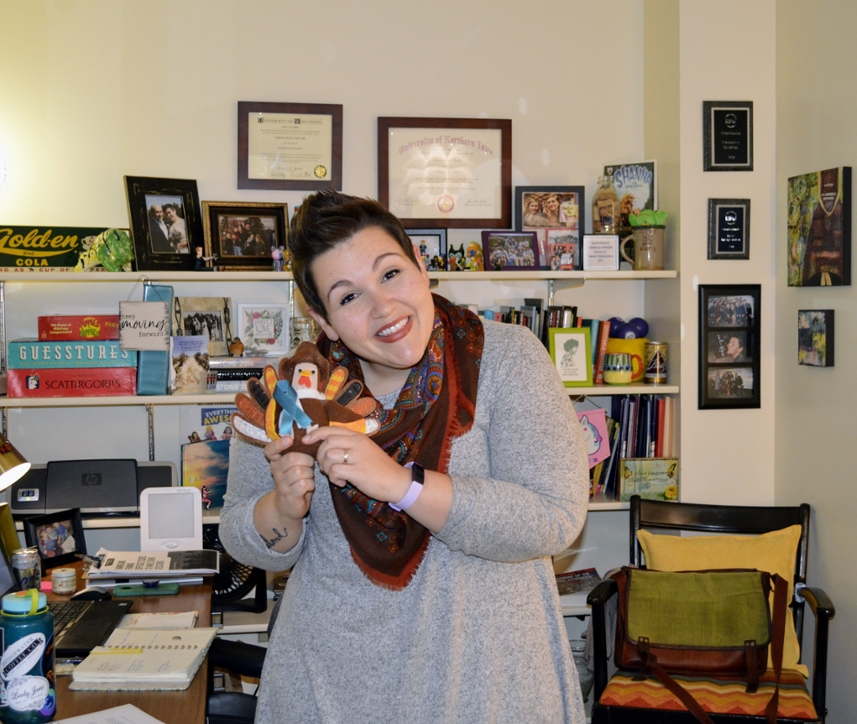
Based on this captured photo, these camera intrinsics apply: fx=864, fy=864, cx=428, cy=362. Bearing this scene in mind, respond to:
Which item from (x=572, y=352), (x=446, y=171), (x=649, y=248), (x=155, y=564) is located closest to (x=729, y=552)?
(x=572, y=352)

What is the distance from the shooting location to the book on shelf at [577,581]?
3045 mm

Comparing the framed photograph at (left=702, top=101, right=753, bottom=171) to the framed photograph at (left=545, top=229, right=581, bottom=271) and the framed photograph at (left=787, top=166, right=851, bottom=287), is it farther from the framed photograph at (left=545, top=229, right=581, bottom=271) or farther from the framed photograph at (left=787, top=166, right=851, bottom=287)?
the framed photograph at (left=545, top=229, right=581, bottom=271)

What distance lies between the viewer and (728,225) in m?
2.94

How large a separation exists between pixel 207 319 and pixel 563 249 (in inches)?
50.5

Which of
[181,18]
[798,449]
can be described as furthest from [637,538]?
[181,18]

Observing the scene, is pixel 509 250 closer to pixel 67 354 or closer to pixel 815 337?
pixel 815 337

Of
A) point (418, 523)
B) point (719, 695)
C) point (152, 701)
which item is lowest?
point (719, 695)

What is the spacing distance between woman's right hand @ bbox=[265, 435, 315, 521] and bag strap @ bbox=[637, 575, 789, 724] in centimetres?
156

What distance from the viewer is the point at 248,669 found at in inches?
74.9

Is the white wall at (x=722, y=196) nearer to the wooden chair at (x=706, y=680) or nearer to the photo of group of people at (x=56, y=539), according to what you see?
the wooden chair at (x=706, y=680)

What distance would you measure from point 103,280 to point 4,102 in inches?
28.8

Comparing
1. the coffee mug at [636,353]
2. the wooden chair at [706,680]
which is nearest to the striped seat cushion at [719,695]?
the wooden chair at [706,680]

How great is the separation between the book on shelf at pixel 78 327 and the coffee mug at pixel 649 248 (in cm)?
179

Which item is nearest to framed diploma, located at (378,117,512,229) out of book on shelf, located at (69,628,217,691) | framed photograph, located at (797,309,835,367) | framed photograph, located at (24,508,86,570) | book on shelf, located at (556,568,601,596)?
framed photograph, located at (797,309,835,367)
